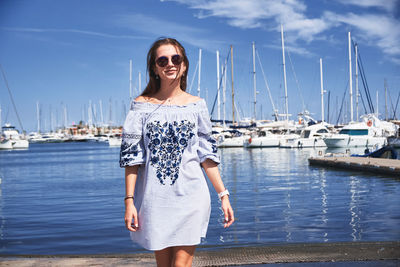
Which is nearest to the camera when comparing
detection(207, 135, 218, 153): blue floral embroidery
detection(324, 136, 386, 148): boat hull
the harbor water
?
detection(207, 135, 218, 153): blue floral embroidery

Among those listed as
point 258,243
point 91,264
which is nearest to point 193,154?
point 91,264

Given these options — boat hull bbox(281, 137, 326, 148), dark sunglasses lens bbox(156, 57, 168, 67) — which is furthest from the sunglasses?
boat hull bbox(281, 137, 326, 148)

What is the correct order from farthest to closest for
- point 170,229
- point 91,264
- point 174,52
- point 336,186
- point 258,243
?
point 336,186 → point 258,243 → point 91,264 → point 174,52 → point 170,229

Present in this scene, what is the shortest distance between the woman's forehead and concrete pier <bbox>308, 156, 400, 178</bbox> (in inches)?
734

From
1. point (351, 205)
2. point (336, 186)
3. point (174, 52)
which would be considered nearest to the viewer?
point (174, 52)

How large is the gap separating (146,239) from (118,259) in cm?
253

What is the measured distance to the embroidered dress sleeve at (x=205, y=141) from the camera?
8.20ft

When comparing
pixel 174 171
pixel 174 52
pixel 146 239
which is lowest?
pixel 146 239

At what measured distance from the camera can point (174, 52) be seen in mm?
2584

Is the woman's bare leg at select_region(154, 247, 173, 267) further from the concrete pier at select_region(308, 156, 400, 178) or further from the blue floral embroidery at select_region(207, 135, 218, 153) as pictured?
the concrete pier at select_region(308, 156, 400, 178)

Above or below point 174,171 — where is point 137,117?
above

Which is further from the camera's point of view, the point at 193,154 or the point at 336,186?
the point at 336,186

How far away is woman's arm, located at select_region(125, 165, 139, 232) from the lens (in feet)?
7.90

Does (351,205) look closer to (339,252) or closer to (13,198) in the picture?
(339,252)
